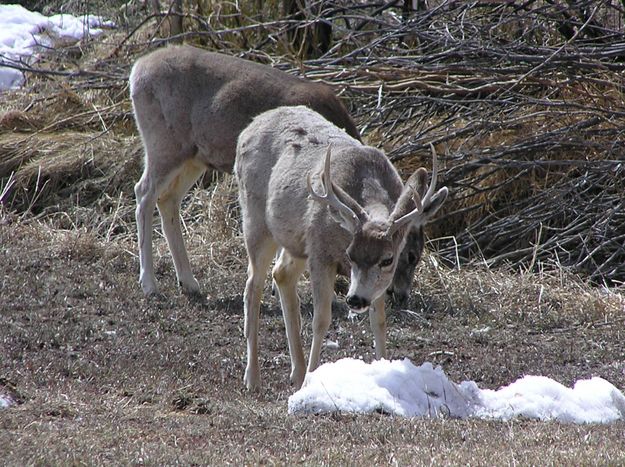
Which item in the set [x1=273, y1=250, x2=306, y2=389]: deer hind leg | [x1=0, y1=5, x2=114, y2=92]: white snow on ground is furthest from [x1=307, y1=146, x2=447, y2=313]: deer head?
[x1=0, y1=5, x2=114, y2=92]: white snow on ground

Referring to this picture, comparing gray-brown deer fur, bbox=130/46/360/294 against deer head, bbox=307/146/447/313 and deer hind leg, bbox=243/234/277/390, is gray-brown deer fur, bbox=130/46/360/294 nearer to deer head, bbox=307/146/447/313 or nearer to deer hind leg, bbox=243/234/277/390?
deer hind leg, bbox=243/234/277/390

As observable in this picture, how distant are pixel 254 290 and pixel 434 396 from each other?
5.81ft

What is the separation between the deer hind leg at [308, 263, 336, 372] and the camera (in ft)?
22.9

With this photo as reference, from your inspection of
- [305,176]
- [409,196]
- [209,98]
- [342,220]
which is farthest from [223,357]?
[209,98]

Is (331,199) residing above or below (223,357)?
above

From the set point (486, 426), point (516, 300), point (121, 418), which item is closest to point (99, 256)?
point (516, 300)

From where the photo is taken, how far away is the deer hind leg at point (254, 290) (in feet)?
24.8

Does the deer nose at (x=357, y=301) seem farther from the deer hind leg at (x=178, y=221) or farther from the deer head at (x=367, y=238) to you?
the deer hind leg at (x=178, y=221)

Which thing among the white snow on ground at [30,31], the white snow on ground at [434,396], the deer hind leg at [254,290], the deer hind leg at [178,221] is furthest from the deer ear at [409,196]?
the white snow on ground at [30,31]

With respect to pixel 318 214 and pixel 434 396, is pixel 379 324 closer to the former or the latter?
pixel 318 214

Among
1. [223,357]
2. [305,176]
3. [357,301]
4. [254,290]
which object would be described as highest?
[305,176]

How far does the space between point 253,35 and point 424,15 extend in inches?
124

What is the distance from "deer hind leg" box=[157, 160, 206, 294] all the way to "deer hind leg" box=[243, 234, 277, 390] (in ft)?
8.11

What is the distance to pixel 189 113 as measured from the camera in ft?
32.4
